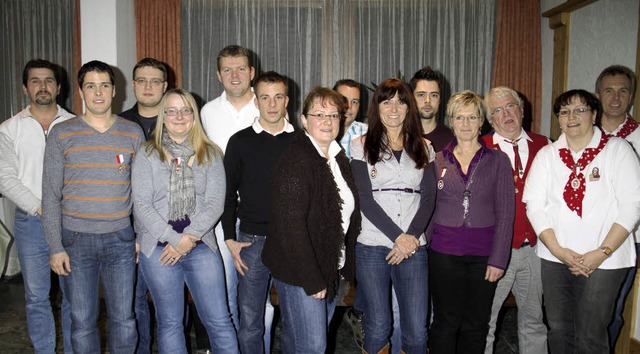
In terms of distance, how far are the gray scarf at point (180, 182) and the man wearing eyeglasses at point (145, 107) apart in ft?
1.47

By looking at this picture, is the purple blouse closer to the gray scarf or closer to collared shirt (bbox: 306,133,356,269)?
collared shirt (bbox: 306,133,356,269)

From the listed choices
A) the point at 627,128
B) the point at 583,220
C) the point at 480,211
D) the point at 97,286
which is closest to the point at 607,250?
the point at 583,220

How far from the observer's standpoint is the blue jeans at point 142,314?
2557mm

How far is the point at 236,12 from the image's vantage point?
5.16m

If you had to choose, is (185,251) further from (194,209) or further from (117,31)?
(117,31)

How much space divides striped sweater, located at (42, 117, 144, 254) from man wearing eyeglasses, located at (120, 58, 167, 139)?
0.47 m

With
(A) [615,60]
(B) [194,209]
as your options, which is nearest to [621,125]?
(A) [615,60]

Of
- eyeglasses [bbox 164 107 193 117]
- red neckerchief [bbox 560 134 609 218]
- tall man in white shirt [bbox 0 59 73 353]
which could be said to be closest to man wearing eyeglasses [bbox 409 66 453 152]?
red neckerchief [bbox 560 134 609 218]

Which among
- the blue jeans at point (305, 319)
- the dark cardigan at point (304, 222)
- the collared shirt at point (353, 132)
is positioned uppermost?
the collared shirt at point (353, 132)

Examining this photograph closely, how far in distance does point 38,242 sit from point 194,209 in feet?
3.12

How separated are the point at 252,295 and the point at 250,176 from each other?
0.57 meters

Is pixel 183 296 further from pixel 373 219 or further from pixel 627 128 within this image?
pixel 627 128

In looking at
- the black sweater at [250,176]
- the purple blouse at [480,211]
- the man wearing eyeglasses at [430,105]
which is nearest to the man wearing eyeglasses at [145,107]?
the black sweater at [250,176]

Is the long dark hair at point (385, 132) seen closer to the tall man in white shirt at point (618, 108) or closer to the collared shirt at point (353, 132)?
the collared shirt at point (353, 132)
